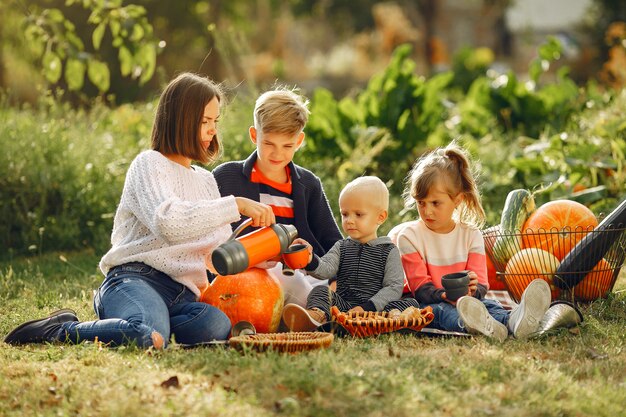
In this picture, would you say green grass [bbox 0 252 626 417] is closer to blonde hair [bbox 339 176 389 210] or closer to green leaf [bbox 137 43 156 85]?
blonde hair [bbox 339 176 389 210]

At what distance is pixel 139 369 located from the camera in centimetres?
347

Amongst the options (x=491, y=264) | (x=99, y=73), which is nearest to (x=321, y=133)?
(x=99, y=73)

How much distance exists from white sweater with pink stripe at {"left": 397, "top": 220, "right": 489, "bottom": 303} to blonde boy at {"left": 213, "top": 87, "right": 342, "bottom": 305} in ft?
1.41

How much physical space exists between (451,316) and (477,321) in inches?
8.9

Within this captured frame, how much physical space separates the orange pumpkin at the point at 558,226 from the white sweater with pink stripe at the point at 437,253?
0.47 m

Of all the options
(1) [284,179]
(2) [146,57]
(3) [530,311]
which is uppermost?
(2) [146,57]

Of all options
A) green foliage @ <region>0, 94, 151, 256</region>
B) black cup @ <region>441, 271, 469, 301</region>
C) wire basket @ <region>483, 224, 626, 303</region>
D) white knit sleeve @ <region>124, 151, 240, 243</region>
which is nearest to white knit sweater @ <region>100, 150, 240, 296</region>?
white knit sleeve @ <region>124, 151, 240, 243</region>

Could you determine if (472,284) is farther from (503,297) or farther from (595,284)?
(595,284)

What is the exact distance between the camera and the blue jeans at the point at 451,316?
4.38 metres

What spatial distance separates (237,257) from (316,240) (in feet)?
3.55

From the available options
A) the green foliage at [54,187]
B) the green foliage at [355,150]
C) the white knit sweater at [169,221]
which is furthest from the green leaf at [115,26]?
the white knit sweater at [169,221]

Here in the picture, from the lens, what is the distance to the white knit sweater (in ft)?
13.5

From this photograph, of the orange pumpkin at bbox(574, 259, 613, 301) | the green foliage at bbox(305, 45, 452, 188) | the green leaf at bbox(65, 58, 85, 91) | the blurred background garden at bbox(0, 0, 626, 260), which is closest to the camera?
the orange pumpkin at bbox(574, 259, 613, 301)

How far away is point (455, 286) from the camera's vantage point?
4441 millimetres
